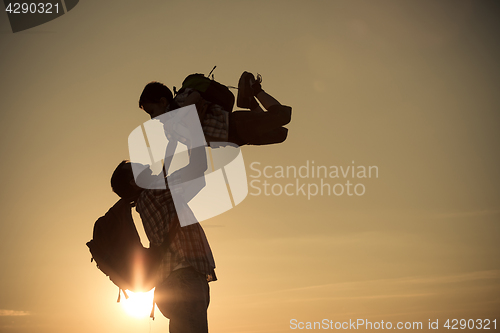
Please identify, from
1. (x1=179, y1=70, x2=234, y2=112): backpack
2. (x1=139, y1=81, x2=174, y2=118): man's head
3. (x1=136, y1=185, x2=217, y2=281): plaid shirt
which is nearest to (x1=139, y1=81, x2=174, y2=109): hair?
(x1=139, y1=81, x2=174, y2=118): man's head

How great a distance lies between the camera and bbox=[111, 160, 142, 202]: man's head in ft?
17.2

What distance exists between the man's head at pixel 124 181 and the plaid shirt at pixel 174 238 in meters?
0.38

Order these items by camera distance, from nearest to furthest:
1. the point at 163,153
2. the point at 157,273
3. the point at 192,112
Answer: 1. the point at 192,112
2. the point at 157,273
3. the point at 163,153

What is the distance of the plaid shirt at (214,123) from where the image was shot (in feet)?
14.2

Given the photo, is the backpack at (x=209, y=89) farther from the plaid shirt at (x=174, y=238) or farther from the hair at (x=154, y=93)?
the plaid shirt at (x=174, y=238)

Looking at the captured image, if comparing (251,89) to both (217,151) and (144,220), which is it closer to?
(217,151)

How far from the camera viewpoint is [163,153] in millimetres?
4902

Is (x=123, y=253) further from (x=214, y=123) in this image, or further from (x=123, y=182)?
(x=214, y=123)

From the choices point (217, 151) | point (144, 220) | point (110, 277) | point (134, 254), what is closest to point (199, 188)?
point (217, 151)

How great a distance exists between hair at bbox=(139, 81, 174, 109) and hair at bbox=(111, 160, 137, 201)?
0.87 m

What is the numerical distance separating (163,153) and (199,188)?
0.60 m

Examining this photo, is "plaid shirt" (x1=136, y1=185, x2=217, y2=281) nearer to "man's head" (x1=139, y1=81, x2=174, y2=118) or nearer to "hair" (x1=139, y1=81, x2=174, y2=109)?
"man's head" (x1=139, y1=81, x2=174, y2=118)

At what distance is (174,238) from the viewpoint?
15.1 ft

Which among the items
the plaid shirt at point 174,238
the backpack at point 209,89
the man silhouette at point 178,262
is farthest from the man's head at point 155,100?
the plaid shirt at point 174,238
